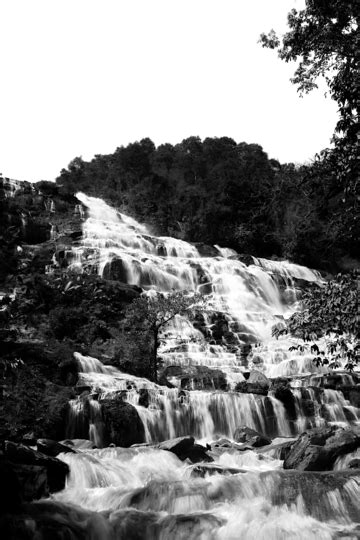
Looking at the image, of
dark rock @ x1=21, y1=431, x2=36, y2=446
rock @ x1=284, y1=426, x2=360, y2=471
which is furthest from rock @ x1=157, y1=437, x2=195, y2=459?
dark rock @ x1=21, y1=431, x2=36, y2=446

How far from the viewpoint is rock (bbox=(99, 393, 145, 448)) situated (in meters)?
14.4

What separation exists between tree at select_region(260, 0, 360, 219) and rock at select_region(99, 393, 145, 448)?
959 centimetres

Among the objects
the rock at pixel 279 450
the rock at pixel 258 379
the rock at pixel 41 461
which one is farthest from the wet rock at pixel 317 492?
the rock at pixel 258 379

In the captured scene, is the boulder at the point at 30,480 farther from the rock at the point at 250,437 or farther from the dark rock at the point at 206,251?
the dark rock at the point at 206,251

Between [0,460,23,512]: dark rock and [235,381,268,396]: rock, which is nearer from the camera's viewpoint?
[0,460,23,512]: dark rock

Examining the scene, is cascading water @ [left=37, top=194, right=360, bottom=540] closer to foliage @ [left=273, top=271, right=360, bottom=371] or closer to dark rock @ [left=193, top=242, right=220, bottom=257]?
foliage @ [left=273, top=271, right=360, bottom=371]

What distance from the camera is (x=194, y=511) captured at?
8469 millimetres

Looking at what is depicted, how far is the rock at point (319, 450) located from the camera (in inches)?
417

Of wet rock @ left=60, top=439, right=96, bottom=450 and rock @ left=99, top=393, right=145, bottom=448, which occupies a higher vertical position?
rock @ left=99, top=393, right=145, bottom=448

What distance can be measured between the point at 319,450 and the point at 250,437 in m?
4.24

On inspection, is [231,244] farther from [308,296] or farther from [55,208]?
[308,296]

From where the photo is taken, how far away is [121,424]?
14.6 m

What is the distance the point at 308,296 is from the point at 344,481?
3487 mm

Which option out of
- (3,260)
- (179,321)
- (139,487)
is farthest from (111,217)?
(3,260)
